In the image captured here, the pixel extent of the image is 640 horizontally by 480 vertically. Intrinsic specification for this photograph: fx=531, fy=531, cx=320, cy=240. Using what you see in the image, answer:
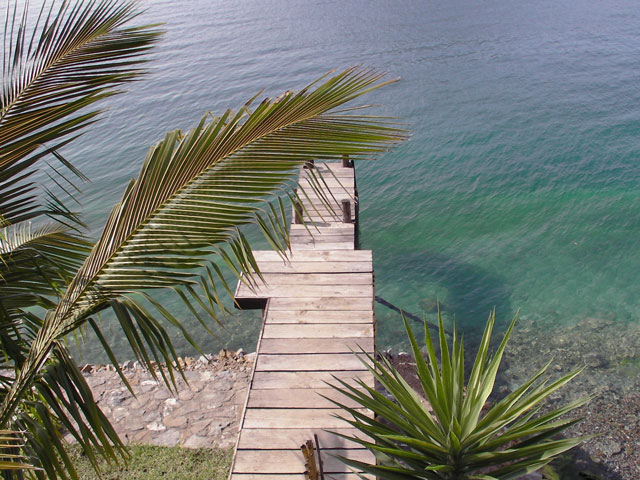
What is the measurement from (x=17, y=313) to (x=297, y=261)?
5.34 meters

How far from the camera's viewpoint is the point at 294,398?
20.3 ft

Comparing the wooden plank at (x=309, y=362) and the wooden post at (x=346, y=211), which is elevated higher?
the wooden post at (x=346, y=211)

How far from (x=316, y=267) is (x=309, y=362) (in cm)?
204

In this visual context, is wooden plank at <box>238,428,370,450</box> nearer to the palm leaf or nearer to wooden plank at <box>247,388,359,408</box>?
wooden plank at <box>247,388,359,408</box>

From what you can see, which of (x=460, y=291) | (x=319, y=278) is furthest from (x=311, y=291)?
(x=460, y=291)

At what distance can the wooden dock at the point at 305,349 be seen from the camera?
5520mm

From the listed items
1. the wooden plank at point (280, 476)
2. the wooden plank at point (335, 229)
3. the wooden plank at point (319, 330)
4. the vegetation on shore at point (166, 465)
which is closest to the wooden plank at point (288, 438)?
the wooden plank at point (280, 476)

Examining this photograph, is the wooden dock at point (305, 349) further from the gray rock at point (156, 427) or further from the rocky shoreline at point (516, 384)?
the gray rock at point (156, 427)

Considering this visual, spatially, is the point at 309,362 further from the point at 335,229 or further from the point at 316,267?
the point at 335,229

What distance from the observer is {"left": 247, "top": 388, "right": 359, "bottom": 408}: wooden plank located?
6.09 m

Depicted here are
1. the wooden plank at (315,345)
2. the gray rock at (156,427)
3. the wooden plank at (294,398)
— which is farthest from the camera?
the gray rock at (156,427)

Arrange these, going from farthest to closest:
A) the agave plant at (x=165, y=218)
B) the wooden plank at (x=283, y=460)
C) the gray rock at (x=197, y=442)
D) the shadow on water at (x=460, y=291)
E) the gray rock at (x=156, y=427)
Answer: the shadow on water at (x=460, y=291)
the gray rock at (x=156, y=427)
the gray rock at (x=197, y=442)
the wooden plank at (x=283, y=460)
the agave plant at (x=165, y=218)

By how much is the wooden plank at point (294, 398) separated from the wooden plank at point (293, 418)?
0.05m

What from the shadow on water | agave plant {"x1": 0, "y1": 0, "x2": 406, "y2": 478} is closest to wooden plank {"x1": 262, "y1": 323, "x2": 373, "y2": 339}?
agave plant {"x1": 0, "y1": 0, "x2": 406, "y2": 478}
